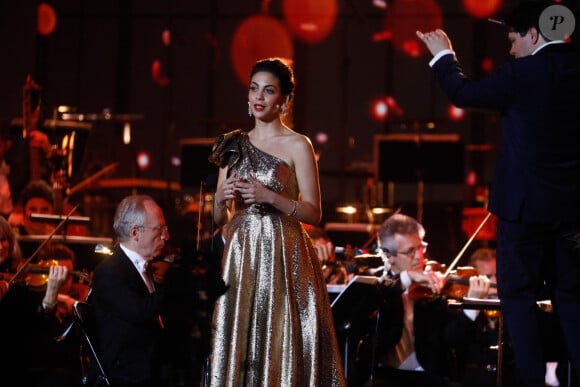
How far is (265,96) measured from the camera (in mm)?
4090

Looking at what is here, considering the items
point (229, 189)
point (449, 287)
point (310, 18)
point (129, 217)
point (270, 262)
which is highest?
point (310, 18)

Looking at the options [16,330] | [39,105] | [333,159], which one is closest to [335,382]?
[16,330]

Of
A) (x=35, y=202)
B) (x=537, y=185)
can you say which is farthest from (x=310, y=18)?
(x=537, y=185)

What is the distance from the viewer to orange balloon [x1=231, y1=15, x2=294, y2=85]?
13219mm

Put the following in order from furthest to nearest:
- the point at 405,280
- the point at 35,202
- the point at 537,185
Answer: the point at 35,202, the point at 405,280, the point at 537,185

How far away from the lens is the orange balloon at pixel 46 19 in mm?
13516

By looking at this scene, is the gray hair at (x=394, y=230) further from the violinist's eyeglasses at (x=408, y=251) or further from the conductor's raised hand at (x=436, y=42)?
the conductor's raised hand at (x=436, y=42)

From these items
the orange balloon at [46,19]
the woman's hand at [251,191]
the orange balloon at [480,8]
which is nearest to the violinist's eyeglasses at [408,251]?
the woman's hand at [251,191]

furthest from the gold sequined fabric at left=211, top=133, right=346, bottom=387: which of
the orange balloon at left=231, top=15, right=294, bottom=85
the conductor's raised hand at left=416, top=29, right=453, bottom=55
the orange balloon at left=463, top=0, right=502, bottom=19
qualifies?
the orange balloon at left=463, top=0, right=502, bottom=19

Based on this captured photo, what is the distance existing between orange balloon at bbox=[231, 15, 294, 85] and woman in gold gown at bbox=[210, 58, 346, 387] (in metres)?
9.14

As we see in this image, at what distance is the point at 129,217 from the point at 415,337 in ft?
5.39

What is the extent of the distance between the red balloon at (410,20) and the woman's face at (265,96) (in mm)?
9281

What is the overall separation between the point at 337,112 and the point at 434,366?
28.6ft

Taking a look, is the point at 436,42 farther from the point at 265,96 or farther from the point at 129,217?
the point at 129,217
